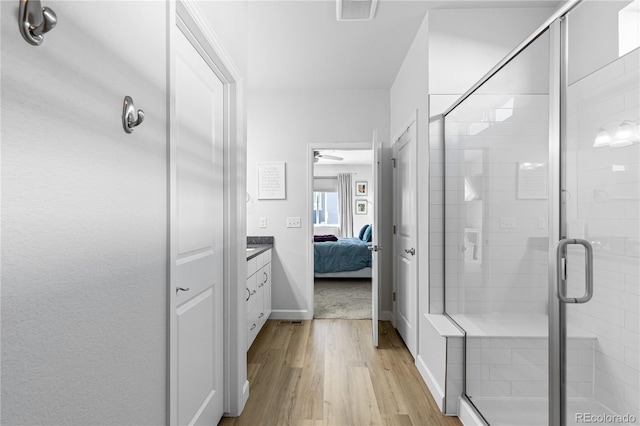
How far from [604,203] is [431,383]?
1.65m

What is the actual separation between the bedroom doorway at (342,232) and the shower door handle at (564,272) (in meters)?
1.85

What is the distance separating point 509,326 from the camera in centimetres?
168

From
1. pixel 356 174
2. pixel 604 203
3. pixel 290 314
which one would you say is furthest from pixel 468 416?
pixel 356 174

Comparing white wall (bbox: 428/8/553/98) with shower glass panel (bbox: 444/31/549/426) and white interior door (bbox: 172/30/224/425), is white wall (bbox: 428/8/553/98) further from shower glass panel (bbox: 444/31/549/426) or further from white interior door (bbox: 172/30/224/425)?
white interior door (bbox: 172/30/224/425)

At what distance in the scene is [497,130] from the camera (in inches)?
69.6

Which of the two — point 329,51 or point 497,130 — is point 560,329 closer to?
point 497,130

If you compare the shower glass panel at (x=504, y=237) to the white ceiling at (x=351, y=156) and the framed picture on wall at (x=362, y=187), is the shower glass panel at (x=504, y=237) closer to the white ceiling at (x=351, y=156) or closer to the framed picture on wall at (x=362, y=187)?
the white ceiling at (x=351, y=156)

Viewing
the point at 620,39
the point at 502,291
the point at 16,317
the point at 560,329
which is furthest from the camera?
the point at 502,291

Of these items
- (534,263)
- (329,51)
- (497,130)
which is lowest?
(534,263)

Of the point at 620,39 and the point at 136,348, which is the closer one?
the point at 136,348

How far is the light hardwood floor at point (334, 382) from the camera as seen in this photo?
2.01 meters

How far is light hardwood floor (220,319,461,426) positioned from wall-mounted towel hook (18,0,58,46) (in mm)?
1963

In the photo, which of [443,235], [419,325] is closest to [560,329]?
[443,235]

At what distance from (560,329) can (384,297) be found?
9.02ft
